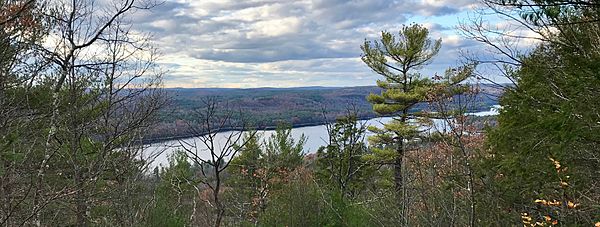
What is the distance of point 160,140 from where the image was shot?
38.1 ft

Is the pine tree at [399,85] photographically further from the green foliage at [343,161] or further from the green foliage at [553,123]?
the green foliage at [553,123]

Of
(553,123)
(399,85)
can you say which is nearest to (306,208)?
(553,123)

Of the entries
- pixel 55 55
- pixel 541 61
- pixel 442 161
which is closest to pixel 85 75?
pixel 55 55

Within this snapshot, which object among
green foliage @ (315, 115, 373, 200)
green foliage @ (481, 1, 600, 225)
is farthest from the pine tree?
green foliage @ (481, 1, 600, 225)

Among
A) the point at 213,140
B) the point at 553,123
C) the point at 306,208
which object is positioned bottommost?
the point at 306,208

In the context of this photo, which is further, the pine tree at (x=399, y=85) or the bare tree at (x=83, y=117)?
the pine tree at (x=399, y=85)

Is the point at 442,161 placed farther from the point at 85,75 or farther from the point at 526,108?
the point at 85,75

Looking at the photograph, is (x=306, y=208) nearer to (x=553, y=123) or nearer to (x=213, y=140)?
(x=213, y=140)

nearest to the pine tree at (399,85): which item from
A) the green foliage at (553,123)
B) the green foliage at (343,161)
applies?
the green foliage at (343,161)

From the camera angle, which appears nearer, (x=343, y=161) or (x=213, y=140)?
(x=213, y=140)

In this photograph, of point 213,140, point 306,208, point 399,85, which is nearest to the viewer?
point 213,140

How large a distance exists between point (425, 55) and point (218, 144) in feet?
36.4

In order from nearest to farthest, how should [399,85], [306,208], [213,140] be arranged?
[213,140] < [306,208] < [399,85]

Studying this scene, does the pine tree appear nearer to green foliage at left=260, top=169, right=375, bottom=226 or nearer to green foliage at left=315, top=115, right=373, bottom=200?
green foliage at left=315, top=115, right=373, bottom=200
